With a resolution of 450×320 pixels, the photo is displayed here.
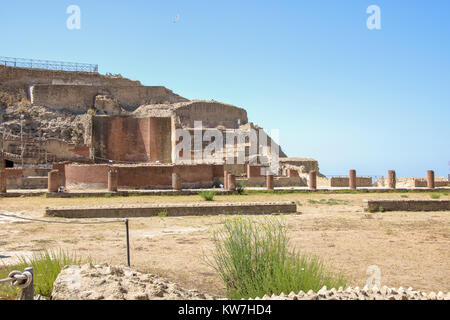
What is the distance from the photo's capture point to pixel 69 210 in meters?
13.4

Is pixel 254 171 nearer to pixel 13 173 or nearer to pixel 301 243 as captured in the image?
pixel 13 173

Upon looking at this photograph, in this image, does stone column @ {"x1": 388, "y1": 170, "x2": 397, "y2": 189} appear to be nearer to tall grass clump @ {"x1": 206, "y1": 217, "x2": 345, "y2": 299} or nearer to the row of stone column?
the row of stone column

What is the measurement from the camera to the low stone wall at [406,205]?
49.6ft

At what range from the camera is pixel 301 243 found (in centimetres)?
870

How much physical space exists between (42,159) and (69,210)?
22.0 metres

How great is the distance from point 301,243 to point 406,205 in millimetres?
8435

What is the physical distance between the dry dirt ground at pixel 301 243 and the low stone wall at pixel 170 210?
854mm

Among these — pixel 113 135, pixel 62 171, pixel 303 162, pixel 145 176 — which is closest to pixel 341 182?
pixel 303 162

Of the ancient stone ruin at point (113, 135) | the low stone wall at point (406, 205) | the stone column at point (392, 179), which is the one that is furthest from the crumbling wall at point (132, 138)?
the low stone wall at point (406, 205)

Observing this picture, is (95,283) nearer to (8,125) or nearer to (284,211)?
(284,211)

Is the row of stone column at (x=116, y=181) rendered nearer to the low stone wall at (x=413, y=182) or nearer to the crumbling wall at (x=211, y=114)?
the low stone wall at (x=413, y=182)

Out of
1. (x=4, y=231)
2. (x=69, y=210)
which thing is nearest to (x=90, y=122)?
(x=69, y=210)

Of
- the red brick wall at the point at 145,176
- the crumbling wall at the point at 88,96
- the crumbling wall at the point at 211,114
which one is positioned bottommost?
the red brick wall at the point at 145,176
